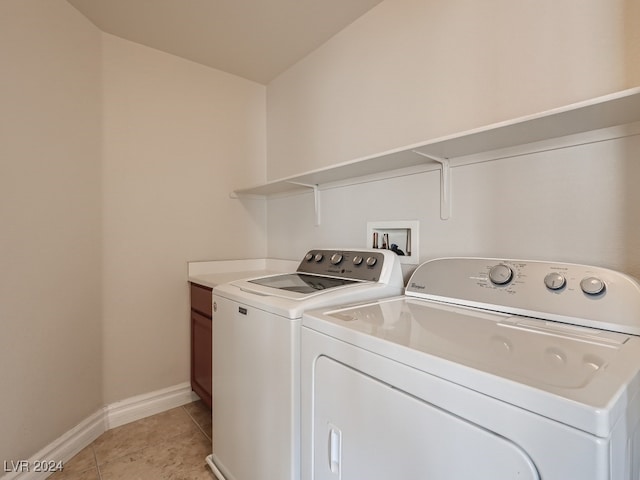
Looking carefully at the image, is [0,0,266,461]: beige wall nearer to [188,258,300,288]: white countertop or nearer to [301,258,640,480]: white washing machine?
[188,258,300,288]: white countertop

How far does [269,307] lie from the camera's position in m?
1.11

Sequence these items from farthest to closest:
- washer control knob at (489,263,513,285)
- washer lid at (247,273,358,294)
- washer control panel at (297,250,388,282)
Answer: washer control panel at (297,250,388,282), washer lid at (247,273,358,294), washer control knob at (489,263,513,285)

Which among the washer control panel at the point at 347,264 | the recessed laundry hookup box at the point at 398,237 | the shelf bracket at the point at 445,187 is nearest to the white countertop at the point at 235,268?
the washer control panel at the point at 347,264

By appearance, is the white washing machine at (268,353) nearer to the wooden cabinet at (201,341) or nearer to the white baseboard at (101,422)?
the wooden cabinet at (201,341)

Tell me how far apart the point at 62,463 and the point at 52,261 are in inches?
40.1

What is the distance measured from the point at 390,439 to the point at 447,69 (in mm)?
1449

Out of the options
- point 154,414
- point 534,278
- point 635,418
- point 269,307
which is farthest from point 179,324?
point 635,418

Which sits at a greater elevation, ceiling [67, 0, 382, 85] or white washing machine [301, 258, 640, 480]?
ceiling [67, 0, 382, 85]

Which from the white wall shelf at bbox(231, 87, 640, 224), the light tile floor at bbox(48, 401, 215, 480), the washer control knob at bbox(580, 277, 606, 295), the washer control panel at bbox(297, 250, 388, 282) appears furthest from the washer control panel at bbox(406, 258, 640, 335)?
the light tile floor at bbox(48, 401, 215, 480)

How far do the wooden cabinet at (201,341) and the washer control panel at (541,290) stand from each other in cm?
128

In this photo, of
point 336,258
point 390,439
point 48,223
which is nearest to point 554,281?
point 390,439

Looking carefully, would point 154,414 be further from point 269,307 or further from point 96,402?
point 269,307

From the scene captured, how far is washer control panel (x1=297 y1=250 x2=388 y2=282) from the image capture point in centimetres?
142

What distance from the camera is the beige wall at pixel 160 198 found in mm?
1946
